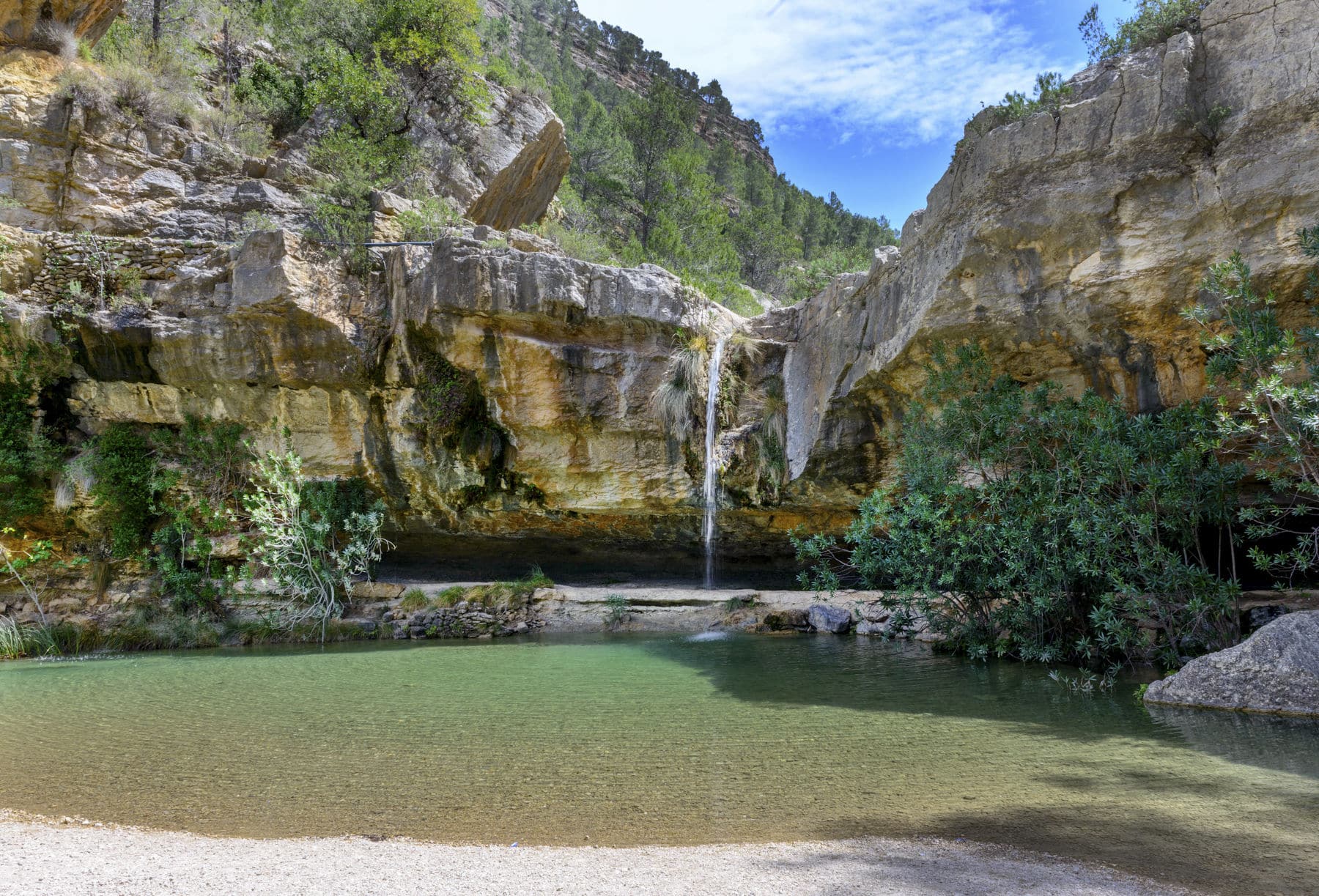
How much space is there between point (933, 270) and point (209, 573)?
15983mm

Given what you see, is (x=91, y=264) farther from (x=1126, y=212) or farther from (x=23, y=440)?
(x=1126, y=212)

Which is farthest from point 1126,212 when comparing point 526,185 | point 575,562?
point 526,185

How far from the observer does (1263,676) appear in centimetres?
672

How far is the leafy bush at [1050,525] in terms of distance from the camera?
8.57 meters

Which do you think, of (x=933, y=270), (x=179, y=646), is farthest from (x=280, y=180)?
(x=933, y=270)

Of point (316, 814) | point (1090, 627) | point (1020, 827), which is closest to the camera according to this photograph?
point (1020, 827)

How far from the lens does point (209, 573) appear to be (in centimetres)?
1579

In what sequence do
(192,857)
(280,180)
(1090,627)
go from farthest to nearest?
(280,180) < (1090,627) < (192,857)

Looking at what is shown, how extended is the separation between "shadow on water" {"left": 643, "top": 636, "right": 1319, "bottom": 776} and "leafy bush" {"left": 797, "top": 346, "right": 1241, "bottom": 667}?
81 cm

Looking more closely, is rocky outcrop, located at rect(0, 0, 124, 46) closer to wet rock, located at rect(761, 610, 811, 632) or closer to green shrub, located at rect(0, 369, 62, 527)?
green shrub, located at rect(0, 369, 62, 527)

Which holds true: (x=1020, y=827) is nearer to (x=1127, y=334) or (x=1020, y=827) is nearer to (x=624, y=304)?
(x=1127, y=334)

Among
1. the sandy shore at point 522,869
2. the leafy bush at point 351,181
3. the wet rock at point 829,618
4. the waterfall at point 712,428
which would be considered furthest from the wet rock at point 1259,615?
the leafy bush at point 351,181

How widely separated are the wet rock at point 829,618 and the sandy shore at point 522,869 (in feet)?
32.9

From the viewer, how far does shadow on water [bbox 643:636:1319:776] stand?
18.7 ft
